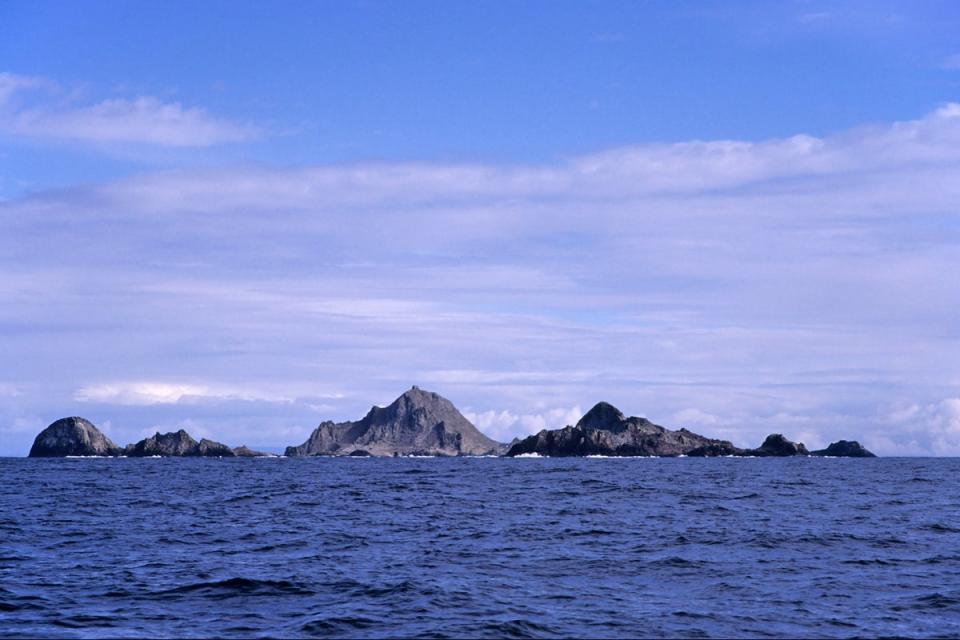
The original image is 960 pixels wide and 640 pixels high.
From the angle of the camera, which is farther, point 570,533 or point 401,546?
point 570,533

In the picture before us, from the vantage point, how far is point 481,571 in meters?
36.0

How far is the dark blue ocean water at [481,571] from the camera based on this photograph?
27.2 m

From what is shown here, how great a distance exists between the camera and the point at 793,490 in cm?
9019

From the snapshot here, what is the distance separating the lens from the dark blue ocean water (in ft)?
89.2

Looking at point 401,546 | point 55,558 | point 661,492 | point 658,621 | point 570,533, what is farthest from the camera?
point 661,492

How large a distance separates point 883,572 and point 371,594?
63.4ft

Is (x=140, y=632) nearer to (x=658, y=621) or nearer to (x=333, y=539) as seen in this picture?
(x=658, y=621)

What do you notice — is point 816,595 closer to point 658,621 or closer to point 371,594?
point 658,621

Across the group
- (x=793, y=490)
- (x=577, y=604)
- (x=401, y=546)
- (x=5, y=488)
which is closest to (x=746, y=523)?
(x=401, y=546)

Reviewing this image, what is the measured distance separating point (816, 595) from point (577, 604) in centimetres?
812

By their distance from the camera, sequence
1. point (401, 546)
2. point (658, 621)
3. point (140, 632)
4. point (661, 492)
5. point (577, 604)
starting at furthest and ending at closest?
point (661, 492), point (401, 546), point (577, 604), point (658, 621), point (140, 632)

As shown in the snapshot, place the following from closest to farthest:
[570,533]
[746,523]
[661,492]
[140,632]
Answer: [140,632], [570,533], [746,523], [661,492]

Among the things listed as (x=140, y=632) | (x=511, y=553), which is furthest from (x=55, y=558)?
(x=511, y=553)

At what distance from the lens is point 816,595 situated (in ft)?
103
